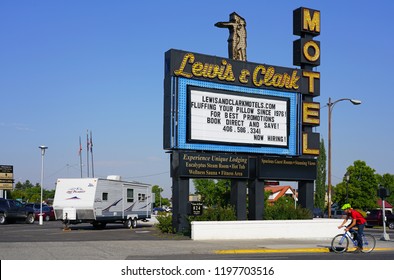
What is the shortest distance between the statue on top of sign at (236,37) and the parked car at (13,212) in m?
24.7

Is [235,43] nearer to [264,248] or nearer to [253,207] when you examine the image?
[253,207]

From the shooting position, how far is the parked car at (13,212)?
150 ft

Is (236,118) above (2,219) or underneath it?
above

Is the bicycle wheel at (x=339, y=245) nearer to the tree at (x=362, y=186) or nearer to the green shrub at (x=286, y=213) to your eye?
the green shrub at (x=286, y=213)

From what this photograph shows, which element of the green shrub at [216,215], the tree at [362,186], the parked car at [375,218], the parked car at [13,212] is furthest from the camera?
the tree at [362,186]

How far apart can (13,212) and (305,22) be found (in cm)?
2776

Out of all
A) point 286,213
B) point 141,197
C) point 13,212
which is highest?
point 141,197

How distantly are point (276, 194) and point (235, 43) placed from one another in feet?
295

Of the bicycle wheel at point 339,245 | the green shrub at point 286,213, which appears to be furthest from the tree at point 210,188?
the bicycle wheel at point 339,245

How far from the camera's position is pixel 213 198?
66875mm

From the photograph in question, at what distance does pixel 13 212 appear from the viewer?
46.3m

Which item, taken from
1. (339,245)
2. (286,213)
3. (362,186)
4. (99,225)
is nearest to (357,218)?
(339,245)

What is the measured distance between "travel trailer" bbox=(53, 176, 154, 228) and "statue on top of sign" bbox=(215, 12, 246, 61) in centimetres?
1143

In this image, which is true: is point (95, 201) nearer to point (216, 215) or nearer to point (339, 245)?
point (216, 215)
